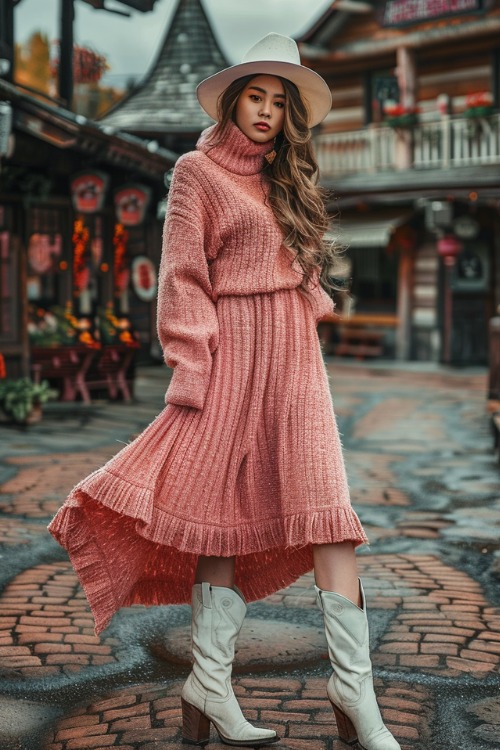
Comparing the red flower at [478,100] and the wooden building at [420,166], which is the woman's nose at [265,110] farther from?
the red flower at [478,100]

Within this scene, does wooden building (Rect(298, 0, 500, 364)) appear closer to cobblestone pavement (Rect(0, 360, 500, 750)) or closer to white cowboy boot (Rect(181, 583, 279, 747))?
cobblestone pavement (Rect(0, 360, 500, 750))

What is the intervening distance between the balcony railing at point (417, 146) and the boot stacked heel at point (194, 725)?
51.6 feet

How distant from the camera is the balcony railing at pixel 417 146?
17578mm

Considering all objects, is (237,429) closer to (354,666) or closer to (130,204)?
(354,666)

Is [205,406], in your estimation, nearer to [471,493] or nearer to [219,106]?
[219,106]

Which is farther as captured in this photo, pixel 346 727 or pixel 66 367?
pixel 66 367

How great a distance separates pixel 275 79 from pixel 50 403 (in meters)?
8.85

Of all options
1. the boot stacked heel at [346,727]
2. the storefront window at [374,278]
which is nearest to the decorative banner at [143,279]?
the storefront window at [374,278]

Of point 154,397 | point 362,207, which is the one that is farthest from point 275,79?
point 362,207

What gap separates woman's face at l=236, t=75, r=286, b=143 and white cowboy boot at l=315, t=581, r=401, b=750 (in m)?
1.24

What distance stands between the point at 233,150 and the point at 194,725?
1538 mm

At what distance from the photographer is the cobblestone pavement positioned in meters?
2.98

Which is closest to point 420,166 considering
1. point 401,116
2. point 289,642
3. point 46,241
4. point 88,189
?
point 401,116

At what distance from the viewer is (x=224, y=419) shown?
111 inches
